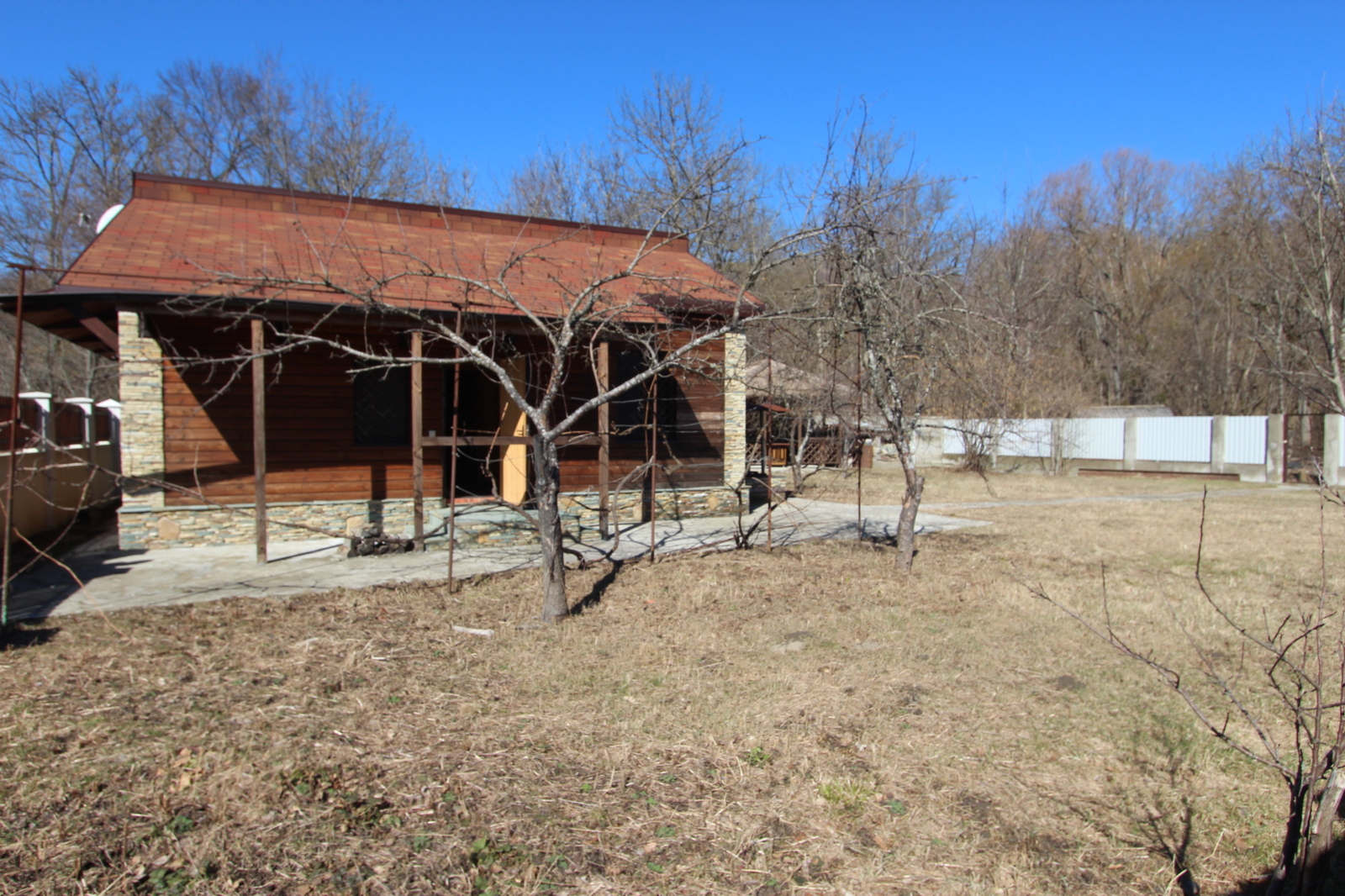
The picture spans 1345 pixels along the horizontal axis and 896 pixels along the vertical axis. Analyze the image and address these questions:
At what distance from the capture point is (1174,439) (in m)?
22.2

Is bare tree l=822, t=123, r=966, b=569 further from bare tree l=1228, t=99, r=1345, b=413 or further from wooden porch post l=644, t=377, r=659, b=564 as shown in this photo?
bare tree l=1228, t=99, r=1345, b=413

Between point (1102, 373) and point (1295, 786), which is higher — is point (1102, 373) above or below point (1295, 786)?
above

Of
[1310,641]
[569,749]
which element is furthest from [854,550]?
[569,749]

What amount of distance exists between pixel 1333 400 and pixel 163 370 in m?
18.5

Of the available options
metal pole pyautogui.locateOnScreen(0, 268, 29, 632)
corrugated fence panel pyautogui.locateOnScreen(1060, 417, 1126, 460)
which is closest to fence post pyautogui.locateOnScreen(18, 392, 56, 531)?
metal pole pyautogui.locateOnScreen(0, 268, 29, 632)

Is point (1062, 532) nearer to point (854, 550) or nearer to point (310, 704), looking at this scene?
point (854, 550)

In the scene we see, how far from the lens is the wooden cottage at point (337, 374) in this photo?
911 cm

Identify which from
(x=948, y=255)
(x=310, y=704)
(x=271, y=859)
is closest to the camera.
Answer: (x=271, y=859)

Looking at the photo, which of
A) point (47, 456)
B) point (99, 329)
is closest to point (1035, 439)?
point (99, 329)

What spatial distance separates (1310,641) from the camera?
5.93 m

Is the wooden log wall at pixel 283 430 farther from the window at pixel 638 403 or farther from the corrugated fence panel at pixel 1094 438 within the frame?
the corrugated fence panel at pixel 1094 438

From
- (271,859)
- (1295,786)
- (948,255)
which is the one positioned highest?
(948,255)

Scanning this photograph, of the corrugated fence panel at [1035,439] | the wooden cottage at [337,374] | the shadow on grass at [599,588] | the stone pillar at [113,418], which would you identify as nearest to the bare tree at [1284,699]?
the shadow on grass at [599,588]

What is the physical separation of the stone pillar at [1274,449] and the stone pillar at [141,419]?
22.7 m
